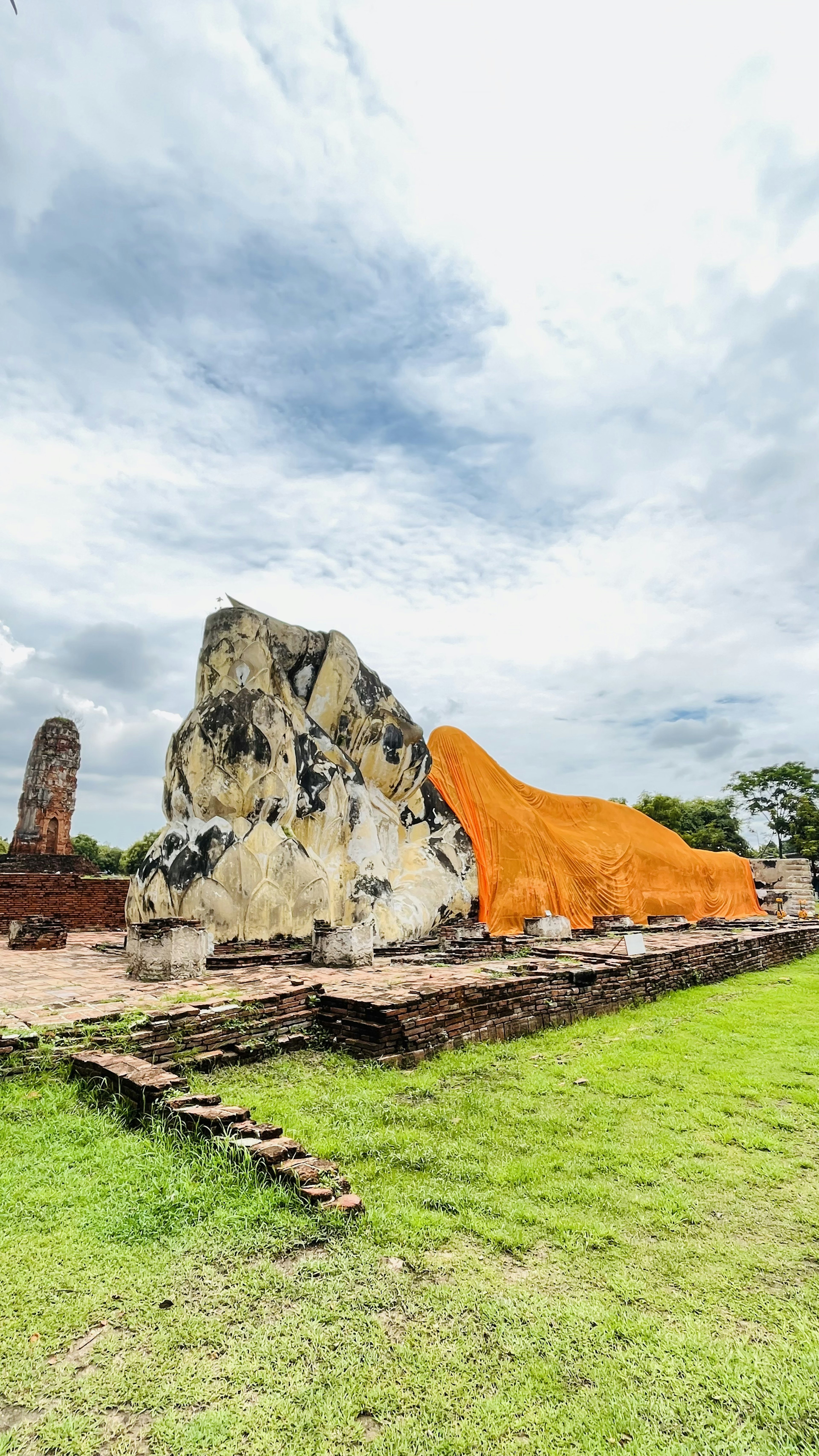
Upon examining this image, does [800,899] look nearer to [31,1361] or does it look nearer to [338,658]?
[338,658]

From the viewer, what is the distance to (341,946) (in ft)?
29.3

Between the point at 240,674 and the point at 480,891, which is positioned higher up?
the point at 240,674

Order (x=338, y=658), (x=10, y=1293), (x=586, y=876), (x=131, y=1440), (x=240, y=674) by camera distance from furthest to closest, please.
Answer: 1. (x=586, y=876)
2. (x=338, y=658)
3. (x=240, y=674)
4. (x=10, y=1293)
5. (x=131, y=1440)

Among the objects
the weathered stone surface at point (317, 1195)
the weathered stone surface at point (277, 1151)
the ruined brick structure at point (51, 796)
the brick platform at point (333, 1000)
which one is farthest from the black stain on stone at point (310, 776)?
the ruined brick structure at point (51, 796)

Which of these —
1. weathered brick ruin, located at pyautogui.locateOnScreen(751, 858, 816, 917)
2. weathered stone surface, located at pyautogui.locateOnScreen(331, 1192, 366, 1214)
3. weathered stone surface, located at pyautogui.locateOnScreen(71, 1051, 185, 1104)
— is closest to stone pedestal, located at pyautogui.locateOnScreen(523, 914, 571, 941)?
weathered stone surface, located at pyautogui.locateOnScreen(71, 1051, 185, 1104)

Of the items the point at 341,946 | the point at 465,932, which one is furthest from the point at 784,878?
the point at 341,946

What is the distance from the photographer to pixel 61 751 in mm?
24594

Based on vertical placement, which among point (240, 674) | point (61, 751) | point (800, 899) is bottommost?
point (800, 899)

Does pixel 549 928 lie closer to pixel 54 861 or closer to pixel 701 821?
pixel 54 861

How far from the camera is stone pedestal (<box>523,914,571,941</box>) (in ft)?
42.7

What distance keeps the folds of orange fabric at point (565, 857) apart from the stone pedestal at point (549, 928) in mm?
1517

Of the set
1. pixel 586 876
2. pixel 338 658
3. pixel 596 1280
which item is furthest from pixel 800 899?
pixel 596 1280

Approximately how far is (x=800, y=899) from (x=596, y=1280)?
1024 inches

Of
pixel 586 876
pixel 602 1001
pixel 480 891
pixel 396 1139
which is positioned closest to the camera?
pixel 396 1139
